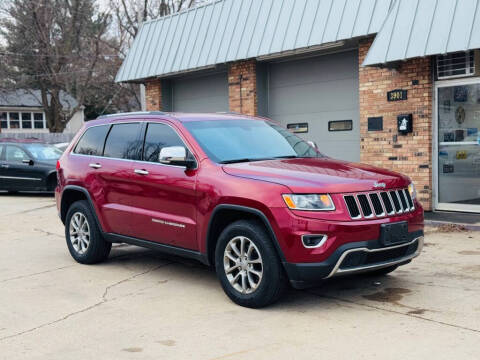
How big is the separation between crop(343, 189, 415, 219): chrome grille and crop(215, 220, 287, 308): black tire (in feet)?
2.54

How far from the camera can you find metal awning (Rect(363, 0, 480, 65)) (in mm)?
9273

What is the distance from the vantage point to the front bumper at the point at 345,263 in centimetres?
505

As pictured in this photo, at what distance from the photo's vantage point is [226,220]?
5.77 metres

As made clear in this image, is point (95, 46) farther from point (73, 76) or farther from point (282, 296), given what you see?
point (282, 296)

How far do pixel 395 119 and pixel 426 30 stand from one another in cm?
185

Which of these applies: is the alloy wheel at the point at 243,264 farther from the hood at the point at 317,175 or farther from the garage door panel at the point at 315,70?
the garage door panel at the point at 315,70

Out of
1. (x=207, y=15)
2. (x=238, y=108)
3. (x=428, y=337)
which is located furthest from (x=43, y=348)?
(x=207, y=15)

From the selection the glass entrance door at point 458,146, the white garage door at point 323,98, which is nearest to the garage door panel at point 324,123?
the white garage door at point 323,98

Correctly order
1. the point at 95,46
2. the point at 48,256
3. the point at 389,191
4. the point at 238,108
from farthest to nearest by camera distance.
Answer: the point at 95,46 → the point at 238,108 → the point at 48,256 → the point at 389,191

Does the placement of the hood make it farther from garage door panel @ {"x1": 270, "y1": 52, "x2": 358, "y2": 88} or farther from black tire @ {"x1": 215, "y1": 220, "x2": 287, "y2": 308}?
garage door panel @ {"x1": 270, "y1": 52, "x2": 358, "y2": 88}

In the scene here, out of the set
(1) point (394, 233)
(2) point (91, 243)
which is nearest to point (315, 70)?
(2) point (91, 243)

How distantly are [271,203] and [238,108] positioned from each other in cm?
949

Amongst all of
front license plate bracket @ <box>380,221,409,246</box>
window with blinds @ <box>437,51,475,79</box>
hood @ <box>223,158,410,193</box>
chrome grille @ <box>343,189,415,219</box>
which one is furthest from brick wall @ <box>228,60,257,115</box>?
front license plate bracket @ <box>380,221,409,246</box>

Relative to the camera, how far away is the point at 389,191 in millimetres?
5527
